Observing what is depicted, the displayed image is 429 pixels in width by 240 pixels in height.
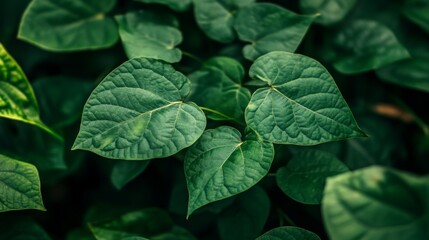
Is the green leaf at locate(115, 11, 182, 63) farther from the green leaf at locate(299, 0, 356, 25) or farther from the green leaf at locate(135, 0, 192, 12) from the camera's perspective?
the green leaf at locate(299, 0, 356, 25)

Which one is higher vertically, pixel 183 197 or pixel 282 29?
pixel 282 29

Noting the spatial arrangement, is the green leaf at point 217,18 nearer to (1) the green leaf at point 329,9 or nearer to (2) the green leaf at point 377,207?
(1) the green leaf at point 329,9

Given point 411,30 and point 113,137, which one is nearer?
point 113,137

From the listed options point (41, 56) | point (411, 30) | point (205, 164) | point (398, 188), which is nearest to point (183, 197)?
point (205, 164)

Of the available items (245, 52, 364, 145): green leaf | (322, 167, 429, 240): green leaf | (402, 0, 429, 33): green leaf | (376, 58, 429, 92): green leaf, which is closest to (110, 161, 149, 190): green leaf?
(245, 52, 364, 145): green leaf

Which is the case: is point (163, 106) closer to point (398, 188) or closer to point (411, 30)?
point (398, 188)

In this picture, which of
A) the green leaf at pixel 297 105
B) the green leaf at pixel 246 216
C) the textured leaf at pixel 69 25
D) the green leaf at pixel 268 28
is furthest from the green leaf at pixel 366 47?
the textured leaf at pixel 69 25
